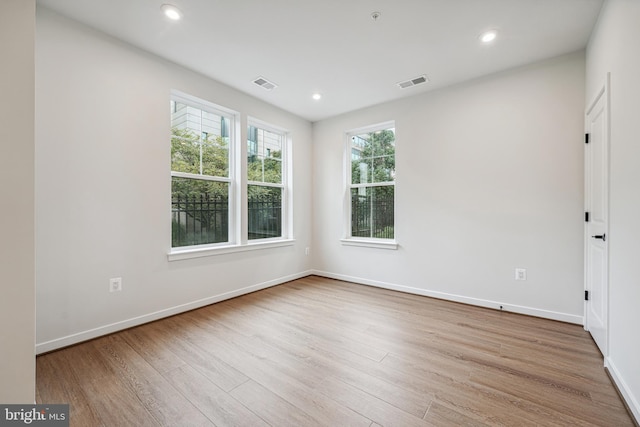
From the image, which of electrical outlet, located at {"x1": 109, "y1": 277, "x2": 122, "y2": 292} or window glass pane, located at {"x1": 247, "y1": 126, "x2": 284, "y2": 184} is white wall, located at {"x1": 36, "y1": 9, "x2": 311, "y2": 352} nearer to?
electrical outlet, located at {"x1": 109, "y1": 277, "x2": 122, "y2": 292}

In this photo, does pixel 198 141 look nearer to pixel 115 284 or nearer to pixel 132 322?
pixel 115 284

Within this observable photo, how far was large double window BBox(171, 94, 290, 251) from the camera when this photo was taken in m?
3.06

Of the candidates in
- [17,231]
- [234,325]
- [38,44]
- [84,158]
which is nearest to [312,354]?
[234,325]

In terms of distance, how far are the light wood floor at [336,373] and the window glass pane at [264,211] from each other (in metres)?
1.41

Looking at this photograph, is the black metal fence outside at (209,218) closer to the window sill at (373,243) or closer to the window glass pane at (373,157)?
the window sill at (373,243)

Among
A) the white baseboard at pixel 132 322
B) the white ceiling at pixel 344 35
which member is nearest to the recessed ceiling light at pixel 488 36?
the white ceiling at pixel 344 35

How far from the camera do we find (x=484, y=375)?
6.05 feet

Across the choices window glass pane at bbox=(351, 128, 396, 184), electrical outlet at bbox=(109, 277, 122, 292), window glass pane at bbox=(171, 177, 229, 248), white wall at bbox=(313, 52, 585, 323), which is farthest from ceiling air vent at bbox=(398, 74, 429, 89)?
electrical outlet at bbox=(109, 277, 122, 292)

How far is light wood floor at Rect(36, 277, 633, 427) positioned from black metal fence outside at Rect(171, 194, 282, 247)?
92cm

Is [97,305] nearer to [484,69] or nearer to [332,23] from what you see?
[332,23]

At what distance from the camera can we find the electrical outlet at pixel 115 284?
2.46 m

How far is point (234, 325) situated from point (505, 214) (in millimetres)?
3160

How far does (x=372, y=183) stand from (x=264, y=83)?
207cm

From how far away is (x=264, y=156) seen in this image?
4070mm
